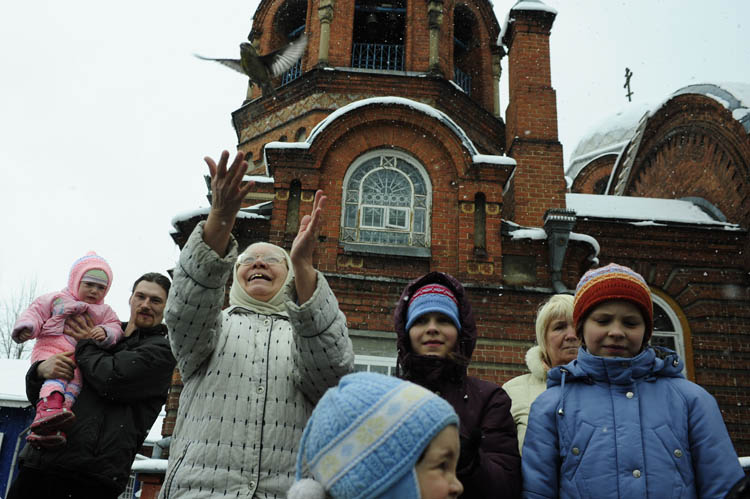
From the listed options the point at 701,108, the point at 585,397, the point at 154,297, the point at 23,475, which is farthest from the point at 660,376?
the point at 701,108

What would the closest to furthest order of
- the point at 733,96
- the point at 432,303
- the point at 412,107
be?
1. the point at 432,303
2. the point at 412,107
3. the point at 733,96

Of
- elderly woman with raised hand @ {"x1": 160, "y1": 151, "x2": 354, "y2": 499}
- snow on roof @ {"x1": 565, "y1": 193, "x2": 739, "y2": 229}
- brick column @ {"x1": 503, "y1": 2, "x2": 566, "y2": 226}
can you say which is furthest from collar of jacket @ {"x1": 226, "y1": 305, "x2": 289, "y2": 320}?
snow on roof @ {"x1": 565, "y1": 193, "x2": 739, "y2": 229}

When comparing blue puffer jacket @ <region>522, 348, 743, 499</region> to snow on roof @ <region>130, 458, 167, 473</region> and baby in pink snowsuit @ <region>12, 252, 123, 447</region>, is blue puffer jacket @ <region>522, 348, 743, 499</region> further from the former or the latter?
snow on roof @ <region>130, 458, 167, 473</region>

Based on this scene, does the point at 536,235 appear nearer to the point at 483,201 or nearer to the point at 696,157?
the point at 483,201

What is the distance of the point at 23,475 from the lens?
118 inches

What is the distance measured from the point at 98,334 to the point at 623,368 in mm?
2927

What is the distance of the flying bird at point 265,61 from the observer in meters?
7.47

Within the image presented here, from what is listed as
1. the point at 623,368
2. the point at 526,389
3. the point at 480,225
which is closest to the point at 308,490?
the point at 623,368

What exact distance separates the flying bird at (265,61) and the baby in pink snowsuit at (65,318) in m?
4.27

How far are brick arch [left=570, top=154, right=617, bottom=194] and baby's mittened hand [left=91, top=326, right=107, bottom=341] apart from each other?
65.9 ft

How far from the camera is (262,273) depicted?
8.74 feet

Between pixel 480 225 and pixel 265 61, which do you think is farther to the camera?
pixel 480 225

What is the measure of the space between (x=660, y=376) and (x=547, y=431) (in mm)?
522

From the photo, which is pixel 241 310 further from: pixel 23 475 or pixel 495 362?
pixel 495 362
